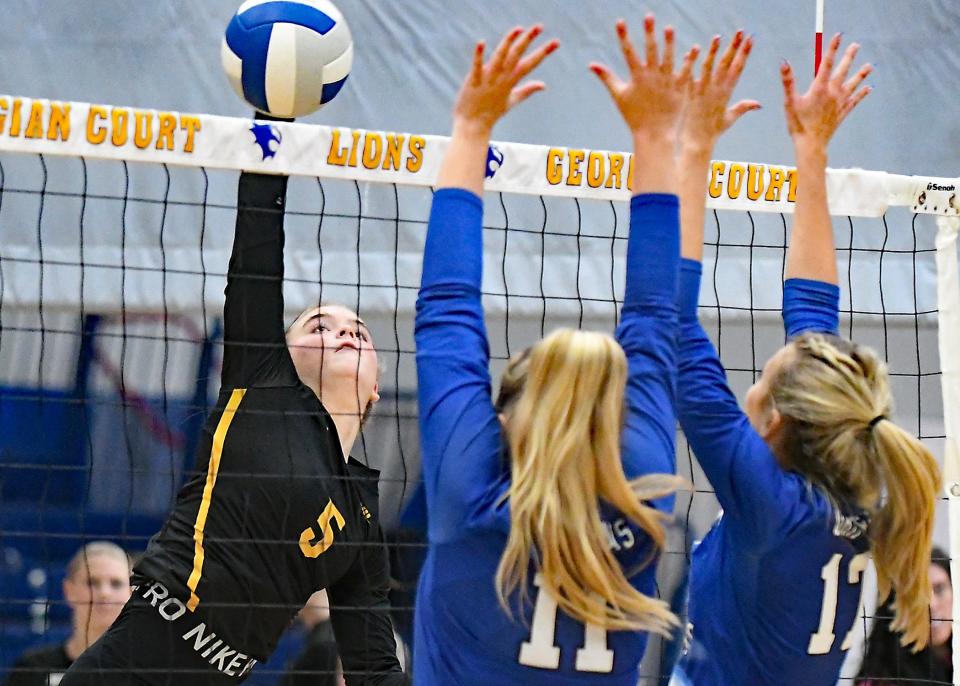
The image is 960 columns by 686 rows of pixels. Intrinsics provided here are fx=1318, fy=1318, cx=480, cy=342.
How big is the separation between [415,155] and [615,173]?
0.53 metres

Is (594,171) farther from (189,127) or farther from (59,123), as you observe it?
(59,123)

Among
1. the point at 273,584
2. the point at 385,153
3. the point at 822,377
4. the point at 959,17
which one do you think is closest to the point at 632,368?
the point at 822,377

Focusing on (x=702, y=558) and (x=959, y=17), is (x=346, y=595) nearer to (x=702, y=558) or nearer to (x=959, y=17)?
(x=702, y=558)

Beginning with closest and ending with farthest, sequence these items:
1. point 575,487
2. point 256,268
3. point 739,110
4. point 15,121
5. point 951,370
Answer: point 575,487, point 739,110, point 15,121, point 256,268, point 951,370

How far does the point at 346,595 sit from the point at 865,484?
1.84 m

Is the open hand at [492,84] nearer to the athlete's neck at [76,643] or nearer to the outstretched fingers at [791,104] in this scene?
the outstretched fingers at [791,104]

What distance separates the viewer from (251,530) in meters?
3.51

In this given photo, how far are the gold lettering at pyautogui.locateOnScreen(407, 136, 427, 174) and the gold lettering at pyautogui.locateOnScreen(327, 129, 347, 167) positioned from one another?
0.54 feet

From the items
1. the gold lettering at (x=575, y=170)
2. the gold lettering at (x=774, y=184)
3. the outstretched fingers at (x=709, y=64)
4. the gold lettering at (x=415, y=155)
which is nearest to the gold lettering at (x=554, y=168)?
the gold lettering at (x=575, y=170)

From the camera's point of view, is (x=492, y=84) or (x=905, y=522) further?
(x=905, y=522)

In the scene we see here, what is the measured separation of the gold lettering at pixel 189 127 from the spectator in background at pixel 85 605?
6.85 feet

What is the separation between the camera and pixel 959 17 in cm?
610

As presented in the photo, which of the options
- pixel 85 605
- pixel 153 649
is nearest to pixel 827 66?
pixel 153 649

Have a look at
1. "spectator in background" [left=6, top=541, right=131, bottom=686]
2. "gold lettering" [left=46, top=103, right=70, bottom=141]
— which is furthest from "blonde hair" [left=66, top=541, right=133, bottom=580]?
"gold lettering" [left=46, top=103, right=70, bottom=141]
